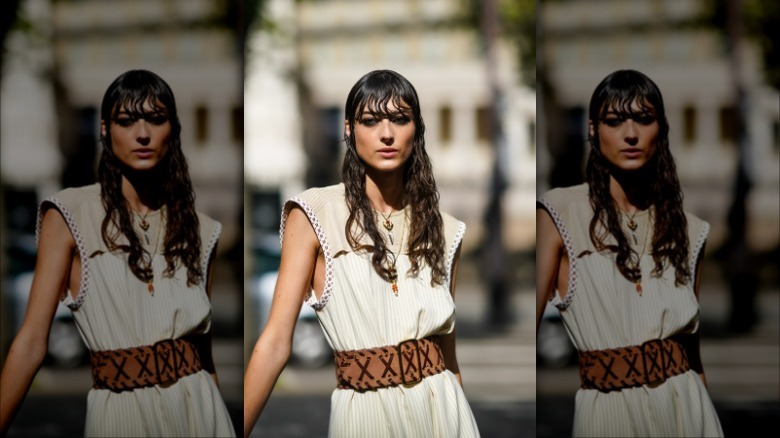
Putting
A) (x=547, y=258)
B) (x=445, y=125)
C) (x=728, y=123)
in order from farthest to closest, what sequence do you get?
(x=445, y=125), (x=728, y=123), (x=547, y=258)

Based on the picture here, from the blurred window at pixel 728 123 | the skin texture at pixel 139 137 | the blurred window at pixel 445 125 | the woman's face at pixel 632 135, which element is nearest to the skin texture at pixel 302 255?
the skin texture at pixel 139 137

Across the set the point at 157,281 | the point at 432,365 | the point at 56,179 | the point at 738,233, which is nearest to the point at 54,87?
the point at 56,179

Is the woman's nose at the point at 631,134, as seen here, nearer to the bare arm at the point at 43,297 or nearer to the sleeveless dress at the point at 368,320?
the sleeveless dress at the point at 368,320

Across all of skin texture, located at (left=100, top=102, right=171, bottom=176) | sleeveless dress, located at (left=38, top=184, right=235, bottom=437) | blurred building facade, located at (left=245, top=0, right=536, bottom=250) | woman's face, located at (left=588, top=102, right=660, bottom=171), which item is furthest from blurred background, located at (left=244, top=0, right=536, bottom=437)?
sleeveless dress, located at (left=38, top=184, right=235, bottom=437)

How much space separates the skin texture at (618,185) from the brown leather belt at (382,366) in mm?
547

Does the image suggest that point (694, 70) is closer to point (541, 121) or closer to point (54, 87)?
point (541, 121)

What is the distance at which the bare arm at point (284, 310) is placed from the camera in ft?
12.3

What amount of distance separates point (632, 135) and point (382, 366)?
125 centimetres

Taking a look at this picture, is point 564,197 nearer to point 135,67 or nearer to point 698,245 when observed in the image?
point 698,245

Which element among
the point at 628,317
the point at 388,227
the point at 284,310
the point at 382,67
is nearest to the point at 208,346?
the point at 284,310

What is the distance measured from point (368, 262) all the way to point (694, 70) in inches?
59.2

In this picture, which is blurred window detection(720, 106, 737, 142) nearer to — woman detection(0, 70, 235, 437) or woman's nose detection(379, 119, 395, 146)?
woman's nose detection(379, 119, 395, 146)

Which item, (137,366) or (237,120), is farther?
(237,120)

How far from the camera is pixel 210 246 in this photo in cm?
397
